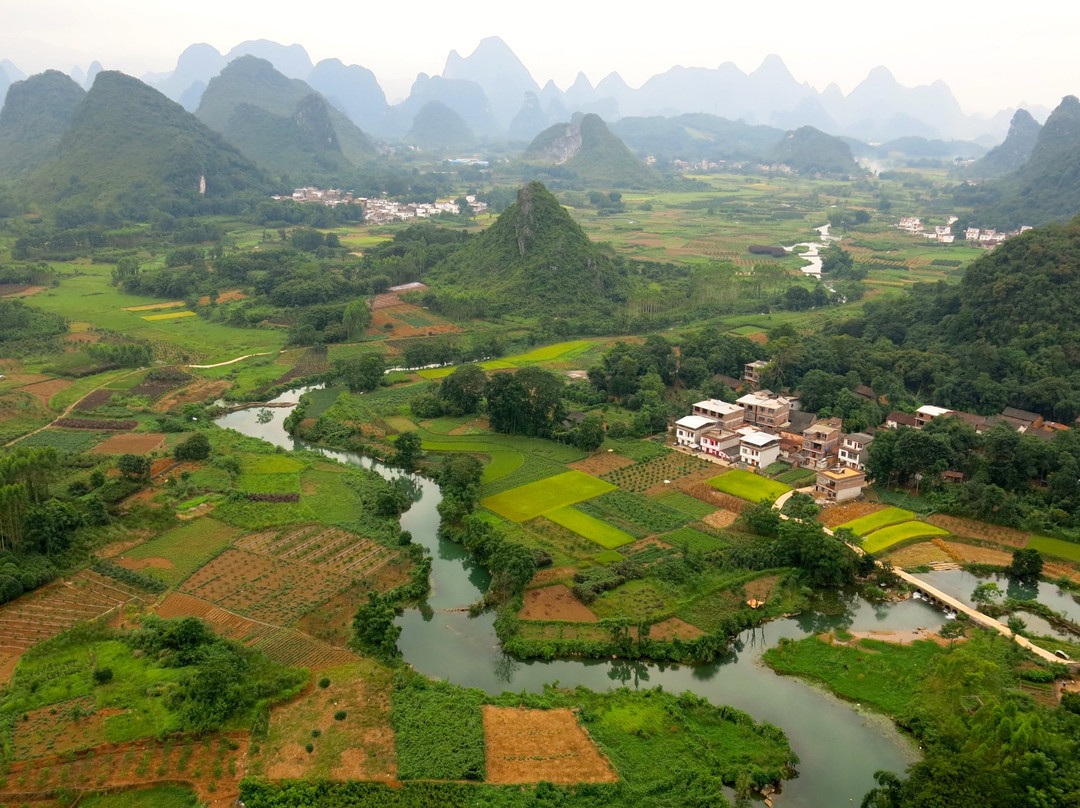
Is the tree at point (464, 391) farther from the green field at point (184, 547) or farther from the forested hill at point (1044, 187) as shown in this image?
the forested hill at point (1044, 187)

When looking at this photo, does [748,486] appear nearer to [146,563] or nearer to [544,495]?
[544,495]

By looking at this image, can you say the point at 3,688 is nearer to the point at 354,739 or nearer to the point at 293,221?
the point at 354,739

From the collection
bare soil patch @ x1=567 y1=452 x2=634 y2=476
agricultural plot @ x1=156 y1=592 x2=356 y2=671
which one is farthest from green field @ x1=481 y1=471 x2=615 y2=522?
agricultural plot @ x1=156 y1=592 x2=356 y2=671

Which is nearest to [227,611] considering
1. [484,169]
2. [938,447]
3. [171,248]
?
[938,447]

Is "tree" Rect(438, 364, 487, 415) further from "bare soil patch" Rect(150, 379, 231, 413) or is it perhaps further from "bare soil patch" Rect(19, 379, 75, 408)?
"bare soil patch" Rect(19, 379, 75, 408)

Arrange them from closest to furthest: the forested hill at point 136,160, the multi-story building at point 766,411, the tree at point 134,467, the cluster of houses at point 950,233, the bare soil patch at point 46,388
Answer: the tree at point 134,467 → the multi-story building at point 766,411 → the bare soil patch at point 46,388 → the cluster of houses at point 950,233 → the forested hill at point 136,160

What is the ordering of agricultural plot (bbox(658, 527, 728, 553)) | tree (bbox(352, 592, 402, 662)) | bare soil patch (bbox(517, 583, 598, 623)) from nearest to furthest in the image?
tree (bbox(352, 592, 402, 662))
bare soil patch (bbox(517, 583, 598, 623))
agricultural plot (bbox(658, 527, 728, 553))

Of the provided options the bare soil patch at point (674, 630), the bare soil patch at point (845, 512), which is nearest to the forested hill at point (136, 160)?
the bare soil patch at point (845, 512)
